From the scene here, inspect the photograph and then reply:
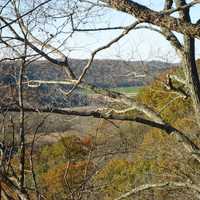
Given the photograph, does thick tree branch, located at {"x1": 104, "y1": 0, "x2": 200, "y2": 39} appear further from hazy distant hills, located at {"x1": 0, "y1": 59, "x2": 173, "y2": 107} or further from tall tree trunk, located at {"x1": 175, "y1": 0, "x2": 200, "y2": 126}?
tall tree trunk, located at {"x1": 175, "y1": 0, "x2": 200, "y2": 126}

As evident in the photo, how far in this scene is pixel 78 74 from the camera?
5820 millimetres

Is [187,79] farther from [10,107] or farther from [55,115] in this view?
[10,107]

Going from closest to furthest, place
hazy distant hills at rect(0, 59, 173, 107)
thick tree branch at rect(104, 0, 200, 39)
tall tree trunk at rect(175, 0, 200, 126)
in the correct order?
thick tree branch at rect(104, 0, 200, 39)
hazy distant hills at rect(0, 59, 173, 107)
tall tree trunk at rect(175, 0, 200, 126)

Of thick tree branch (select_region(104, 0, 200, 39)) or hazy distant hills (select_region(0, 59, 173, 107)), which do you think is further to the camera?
hazy distant hills (select_region(0, 59, 173, 107))

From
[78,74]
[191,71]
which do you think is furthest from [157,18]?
[78,74]

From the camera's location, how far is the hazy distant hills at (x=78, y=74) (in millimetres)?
4785

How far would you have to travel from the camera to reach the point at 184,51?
5.39 m

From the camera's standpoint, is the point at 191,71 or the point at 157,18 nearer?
the point at 157,18

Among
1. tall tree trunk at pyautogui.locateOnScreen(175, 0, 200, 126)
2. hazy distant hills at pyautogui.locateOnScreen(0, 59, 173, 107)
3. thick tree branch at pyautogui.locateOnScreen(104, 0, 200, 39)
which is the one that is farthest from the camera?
tall tree trunk at pyautogui.locateOnScreen(175, 0, 200, 126)

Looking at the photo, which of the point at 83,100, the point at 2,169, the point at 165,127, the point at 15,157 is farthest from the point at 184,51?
the point at 2,169

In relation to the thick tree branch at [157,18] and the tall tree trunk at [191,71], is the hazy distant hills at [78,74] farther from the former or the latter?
the thick tree branch at [157,18]

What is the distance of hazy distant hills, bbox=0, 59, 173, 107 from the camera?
15.7 feet

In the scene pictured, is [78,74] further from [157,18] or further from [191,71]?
[157,18]

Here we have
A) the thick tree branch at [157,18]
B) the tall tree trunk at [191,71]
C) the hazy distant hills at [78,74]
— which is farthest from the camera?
the tall tree trunk at [191,71]
